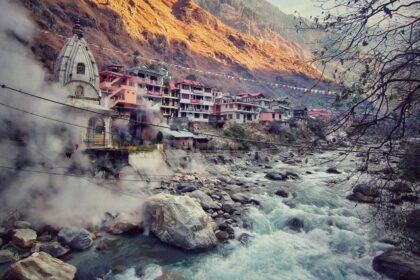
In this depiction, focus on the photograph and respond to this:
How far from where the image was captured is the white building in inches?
997

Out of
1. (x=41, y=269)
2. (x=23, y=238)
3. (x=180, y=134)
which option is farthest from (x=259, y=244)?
(x=180, y=134)

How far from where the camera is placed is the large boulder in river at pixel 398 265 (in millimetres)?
11003

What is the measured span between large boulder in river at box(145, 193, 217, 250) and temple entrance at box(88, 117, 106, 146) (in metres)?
10.8

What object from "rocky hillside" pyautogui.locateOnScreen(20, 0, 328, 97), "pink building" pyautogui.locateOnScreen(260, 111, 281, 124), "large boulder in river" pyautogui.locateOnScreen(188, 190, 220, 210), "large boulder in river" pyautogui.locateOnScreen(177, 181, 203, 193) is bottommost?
"large boulder in river" pyautogui.locateOnScreen(188, 190, 220, 210)

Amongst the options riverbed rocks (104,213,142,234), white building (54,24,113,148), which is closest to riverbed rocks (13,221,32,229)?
riverbed rocks (104,213,142,234)

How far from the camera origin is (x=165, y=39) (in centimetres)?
7644

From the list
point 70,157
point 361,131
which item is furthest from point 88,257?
point 361,131

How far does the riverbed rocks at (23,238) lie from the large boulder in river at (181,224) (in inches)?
224

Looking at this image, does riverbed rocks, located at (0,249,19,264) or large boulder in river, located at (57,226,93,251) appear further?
large boulder in river, located at (57,226,93,251)

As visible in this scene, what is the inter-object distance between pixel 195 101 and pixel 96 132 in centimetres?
2499

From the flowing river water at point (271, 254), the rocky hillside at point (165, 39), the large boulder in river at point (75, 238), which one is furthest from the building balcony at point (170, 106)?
the large boulder in river at point (75, 238)

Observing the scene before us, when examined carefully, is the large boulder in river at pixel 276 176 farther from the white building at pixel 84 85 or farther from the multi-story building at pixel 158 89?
the multi-story building at pixel 158 89

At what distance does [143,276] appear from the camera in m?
12.3

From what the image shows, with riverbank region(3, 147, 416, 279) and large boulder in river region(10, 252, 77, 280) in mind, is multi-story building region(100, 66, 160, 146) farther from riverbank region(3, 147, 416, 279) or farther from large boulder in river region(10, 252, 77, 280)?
large boulder in river region(10, 252, 77, 280)
